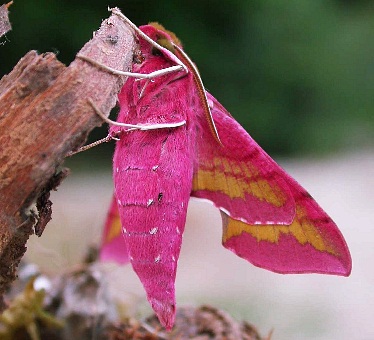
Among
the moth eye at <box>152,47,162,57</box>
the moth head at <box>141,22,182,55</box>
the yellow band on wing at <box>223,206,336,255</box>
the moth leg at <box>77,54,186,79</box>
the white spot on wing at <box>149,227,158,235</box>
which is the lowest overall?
the white spot on wing at <box>149,227,158,235</box>

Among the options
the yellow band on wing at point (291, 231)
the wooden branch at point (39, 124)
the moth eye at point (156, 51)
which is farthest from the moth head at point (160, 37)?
the yellow band on wing at point (291, 231)

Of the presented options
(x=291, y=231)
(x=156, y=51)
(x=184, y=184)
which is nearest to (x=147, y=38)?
(x=156, y=51)

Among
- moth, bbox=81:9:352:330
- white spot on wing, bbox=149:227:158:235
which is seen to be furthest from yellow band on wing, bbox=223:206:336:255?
white spot on wing, bbox=149:227:158:235

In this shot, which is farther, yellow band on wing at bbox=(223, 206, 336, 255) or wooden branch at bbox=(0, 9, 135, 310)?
yellow band on wing at bbox=(223, 206, 336, 255)

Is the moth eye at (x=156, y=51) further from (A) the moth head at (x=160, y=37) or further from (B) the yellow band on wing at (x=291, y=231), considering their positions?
(B) the yellow band on wing at (x=291, y=231)

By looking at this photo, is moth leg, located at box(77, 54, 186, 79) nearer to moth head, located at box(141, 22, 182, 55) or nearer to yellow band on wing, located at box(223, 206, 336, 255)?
moth head, located at box(141, 22, 182, 55)
